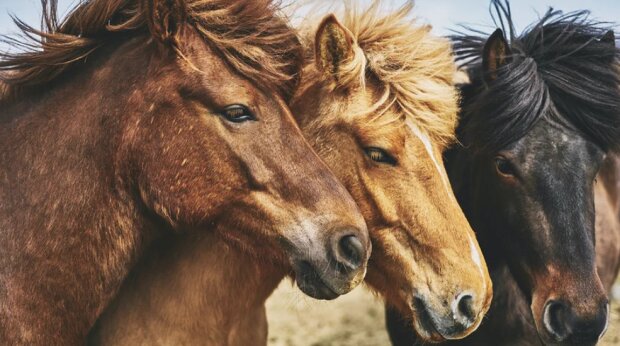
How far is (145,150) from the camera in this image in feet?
11.5

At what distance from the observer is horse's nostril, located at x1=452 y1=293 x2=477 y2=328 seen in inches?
142

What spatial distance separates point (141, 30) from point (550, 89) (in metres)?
2.47

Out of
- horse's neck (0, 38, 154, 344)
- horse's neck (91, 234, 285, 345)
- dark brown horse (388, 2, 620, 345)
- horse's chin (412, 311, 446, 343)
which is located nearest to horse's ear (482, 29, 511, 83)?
dark brown horse (388, 2, 620, 345)

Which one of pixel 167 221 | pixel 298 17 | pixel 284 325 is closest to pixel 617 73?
pixel 298 17

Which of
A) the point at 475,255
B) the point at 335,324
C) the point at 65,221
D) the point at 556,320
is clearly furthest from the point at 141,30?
the point at 335,324

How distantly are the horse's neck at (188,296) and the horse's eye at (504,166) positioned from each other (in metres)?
1.43

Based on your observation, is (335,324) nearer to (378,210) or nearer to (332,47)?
(378,210)

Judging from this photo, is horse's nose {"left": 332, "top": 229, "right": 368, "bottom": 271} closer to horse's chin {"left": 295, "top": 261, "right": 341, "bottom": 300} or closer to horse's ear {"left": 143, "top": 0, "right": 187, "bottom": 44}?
horse's chin {"left": 295, "top": 261, "right": 341, "bottom": 300}

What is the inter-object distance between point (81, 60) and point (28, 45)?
1.01 ft

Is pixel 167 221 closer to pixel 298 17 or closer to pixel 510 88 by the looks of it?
pixel 298 17

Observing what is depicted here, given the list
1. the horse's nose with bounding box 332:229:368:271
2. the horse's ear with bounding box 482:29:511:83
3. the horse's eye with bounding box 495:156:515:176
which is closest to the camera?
the horse's nose with bounding box 332:229:368:271

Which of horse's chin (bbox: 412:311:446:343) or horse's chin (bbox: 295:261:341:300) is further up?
horse's chin (bbox: 295:261:341:300)

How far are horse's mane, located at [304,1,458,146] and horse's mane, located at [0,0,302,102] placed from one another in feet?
1.67

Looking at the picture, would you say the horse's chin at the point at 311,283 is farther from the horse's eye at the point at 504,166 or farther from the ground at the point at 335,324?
the ground at the point at 335,324
